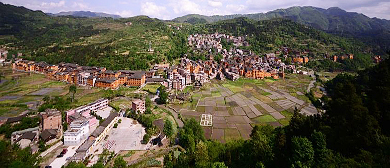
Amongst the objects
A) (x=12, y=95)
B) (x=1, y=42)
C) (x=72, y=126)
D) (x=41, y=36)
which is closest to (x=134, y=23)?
(x=41, y=36)

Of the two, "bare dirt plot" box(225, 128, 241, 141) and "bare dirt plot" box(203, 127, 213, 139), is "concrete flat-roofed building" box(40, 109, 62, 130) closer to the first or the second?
"bare dirt plot" box(203, 127, 213, 139)

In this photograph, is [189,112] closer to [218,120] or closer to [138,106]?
[218,120]

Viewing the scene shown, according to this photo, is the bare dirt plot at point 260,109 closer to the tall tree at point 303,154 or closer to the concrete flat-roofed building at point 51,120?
the tall tree at point 303,154

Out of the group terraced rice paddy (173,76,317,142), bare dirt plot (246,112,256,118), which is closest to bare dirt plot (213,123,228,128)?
terraced rice paddy (173,76,317,142)

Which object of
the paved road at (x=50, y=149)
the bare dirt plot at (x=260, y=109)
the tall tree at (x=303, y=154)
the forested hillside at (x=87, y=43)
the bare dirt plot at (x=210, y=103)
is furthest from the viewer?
the forested hillside at (x=87, y=43)

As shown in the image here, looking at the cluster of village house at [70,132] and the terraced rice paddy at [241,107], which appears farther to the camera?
the terraced rice paddy at [241,107]

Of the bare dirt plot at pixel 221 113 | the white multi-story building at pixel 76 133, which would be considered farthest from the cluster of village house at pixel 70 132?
the bare dirt plot at pixel 221 113

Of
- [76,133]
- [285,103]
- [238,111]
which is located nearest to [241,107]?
[238,111]
